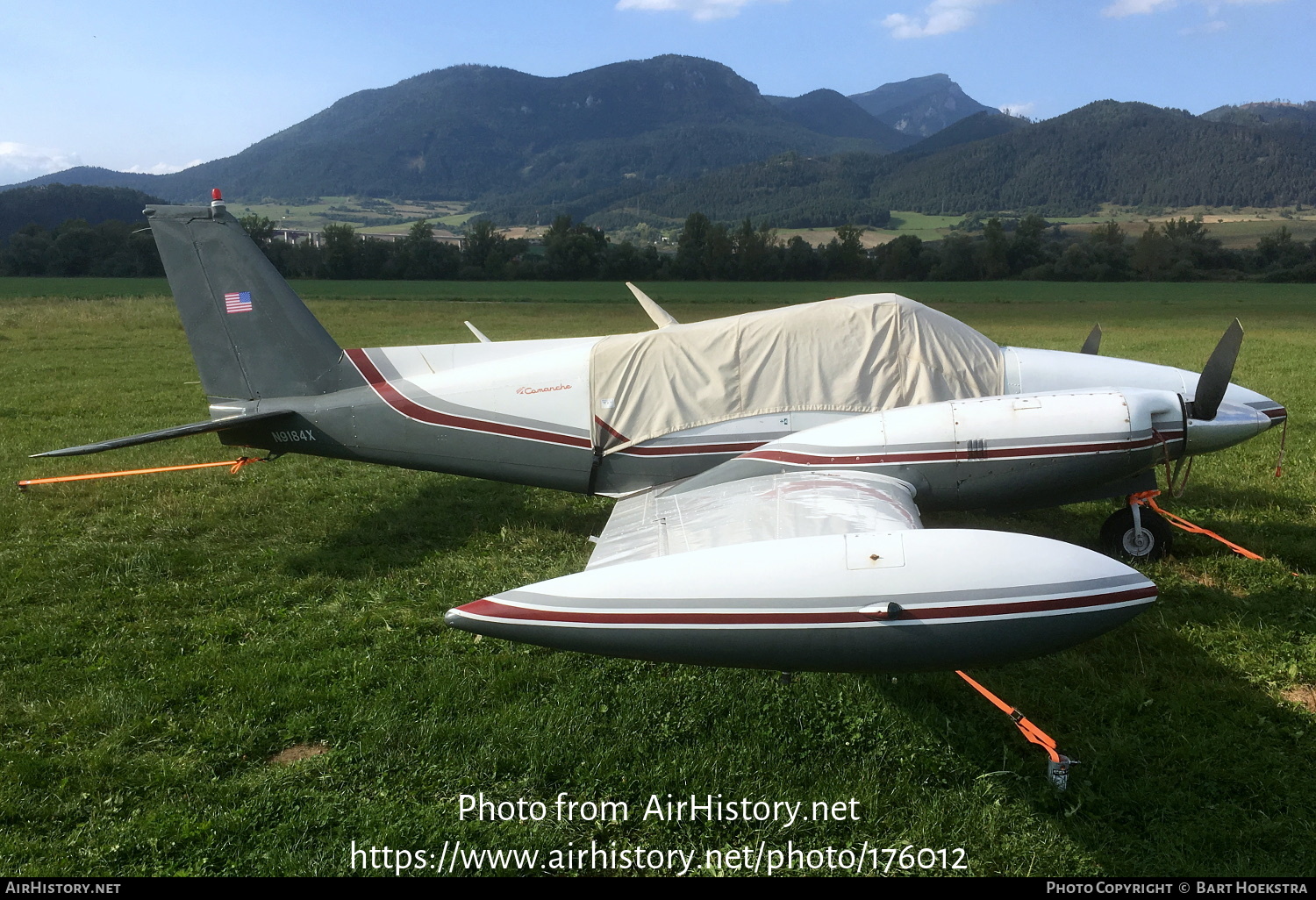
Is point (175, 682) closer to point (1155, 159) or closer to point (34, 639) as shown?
point (34, 639)

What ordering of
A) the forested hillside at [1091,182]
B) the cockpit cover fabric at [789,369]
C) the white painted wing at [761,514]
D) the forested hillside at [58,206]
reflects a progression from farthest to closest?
the forested hillside at [1091,182], the forested hillside at [58,206], the cockpit cover fabric at [789,369], the white painted wing at [761,514]

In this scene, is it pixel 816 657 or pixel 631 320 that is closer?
pixel 816 657

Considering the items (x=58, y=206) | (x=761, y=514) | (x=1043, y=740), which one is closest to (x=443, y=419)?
(x=761, y=514)

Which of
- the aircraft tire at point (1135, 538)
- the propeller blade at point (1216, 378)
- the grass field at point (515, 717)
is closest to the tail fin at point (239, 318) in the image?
the grass field at point (515, 717)

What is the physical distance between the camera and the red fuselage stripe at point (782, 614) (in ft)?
12.0

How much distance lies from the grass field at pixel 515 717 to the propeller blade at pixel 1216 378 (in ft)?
4.43

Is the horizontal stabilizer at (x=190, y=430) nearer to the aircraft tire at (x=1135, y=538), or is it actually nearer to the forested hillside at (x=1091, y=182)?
the aircraft tire at (x=1135, y=538)

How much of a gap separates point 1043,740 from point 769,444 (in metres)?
2.87

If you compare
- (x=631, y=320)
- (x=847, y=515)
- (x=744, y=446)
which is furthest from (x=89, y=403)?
(x=631, y=320)

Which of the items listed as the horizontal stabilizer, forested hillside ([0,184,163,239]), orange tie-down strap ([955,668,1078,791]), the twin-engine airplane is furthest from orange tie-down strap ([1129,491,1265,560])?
forested hillside ([0,184,163,239])

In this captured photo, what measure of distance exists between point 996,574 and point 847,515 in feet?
4.14

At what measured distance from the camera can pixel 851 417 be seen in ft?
20.5

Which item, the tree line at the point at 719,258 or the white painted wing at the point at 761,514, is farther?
the tree line at the point at 719,258

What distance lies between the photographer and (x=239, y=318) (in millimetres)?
7281
